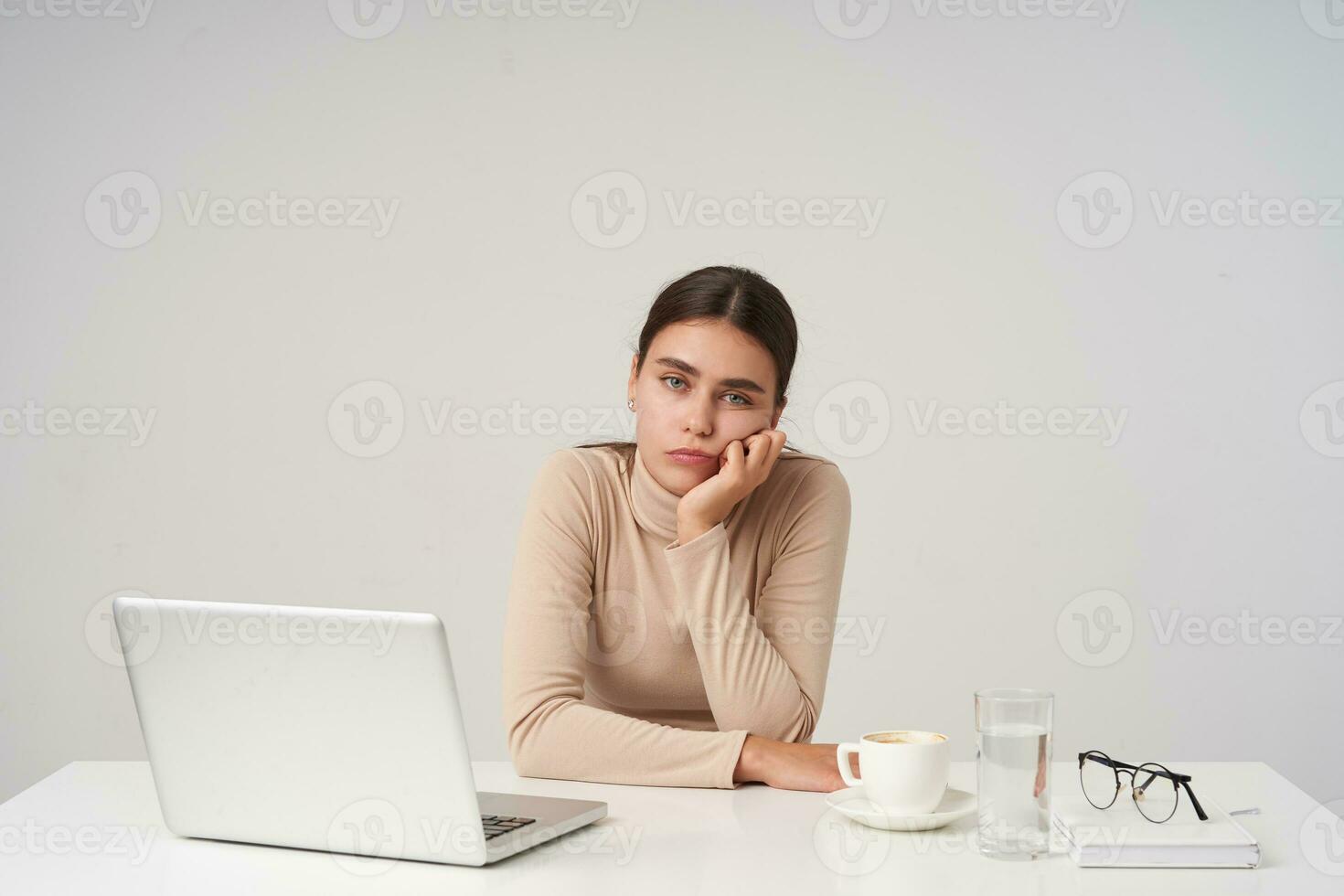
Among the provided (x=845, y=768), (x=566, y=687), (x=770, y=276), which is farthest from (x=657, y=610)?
(x=770, y=276)

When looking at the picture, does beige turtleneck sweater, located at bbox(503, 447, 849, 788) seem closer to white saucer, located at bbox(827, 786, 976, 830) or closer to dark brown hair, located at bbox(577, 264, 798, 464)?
dark brown hair, located at bbox(577, 264, 798, 464)

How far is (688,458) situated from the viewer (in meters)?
1.80

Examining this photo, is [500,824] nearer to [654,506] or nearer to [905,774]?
[905,774]

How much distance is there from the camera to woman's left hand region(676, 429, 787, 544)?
1738 millimetres

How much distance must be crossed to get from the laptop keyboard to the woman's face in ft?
2.38

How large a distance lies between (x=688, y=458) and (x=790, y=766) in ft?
1.78

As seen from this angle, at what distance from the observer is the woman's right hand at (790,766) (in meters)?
1.38

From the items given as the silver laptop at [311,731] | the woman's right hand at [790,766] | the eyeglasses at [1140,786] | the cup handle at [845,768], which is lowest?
the eyeglasses at [1140,786]

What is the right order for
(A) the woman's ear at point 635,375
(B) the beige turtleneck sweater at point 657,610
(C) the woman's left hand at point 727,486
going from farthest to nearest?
(A) the woman's ear at point 635,375, (C) the woman's left hand at point 727,486, (B) the beige turtleneck sweater at point 657,610

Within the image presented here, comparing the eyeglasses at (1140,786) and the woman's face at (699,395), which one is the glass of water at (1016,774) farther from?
the woman's face at (699,395)

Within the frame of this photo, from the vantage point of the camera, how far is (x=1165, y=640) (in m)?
3.15

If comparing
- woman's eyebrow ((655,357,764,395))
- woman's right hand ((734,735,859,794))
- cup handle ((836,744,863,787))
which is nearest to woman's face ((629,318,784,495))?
woman's eyebrow ((655,357,764,395))

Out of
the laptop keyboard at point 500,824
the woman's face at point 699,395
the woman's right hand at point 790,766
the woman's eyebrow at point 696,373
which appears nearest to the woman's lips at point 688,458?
the woman's face at point 699,395

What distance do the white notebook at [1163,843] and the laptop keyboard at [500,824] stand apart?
500 millimetres
